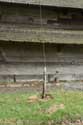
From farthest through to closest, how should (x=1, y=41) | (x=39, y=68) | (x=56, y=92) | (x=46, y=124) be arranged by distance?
(x=39, y=68) < (x=1, y=41) < (x=56, y=92) < (x=46, y=124)

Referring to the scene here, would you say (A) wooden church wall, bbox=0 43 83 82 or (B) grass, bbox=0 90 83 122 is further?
(A) wooden church wall, bbox=0 43 83 82

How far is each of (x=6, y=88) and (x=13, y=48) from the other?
2.10 metres

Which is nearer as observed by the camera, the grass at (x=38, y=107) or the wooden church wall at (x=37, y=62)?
the grass at (x=38, y=107)

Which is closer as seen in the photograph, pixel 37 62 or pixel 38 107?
pixel 38 107

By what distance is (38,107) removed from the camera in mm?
9695

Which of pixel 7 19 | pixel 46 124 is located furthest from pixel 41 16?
pixel 46 124

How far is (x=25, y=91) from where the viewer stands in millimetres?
11750

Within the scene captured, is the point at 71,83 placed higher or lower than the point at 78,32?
lower

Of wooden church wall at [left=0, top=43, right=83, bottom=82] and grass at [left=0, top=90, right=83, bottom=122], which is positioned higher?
wooden church wall at [left=0, top=43, right=83, bottom=82]

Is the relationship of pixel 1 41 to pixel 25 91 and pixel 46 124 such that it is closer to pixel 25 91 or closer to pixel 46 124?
pixel 25 91

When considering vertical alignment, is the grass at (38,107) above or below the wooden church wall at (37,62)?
below

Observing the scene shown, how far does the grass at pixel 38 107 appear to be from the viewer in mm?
8938

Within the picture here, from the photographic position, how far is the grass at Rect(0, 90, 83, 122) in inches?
352

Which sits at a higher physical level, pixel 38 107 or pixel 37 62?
pixel 37 62
